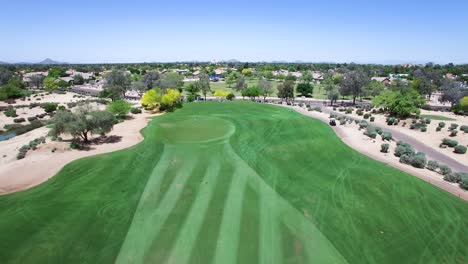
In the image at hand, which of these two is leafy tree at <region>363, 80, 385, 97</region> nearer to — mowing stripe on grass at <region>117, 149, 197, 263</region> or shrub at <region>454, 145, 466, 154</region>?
shrub at <region>454, 145, 466, 154</region>

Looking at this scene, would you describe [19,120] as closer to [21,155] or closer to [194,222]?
[21,155]

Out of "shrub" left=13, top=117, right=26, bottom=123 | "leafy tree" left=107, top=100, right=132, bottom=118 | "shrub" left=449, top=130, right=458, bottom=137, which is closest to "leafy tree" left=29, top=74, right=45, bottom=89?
"shrub" left=13, top=117, right=26, bottom=123

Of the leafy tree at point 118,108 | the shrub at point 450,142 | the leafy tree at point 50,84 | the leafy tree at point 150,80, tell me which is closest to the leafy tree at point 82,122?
the leafy tree at point 118,108

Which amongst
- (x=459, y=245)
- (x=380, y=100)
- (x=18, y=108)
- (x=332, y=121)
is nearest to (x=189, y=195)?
(x=459, y=245)

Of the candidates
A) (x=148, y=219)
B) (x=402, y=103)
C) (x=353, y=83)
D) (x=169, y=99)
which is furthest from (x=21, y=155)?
(x=353, y=83)

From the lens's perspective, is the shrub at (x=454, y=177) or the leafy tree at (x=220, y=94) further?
the leafy tree at (x=220, y=94)

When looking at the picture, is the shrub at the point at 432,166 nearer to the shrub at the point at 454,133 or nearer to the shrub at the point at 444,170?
the shrub at the point at 444,170
